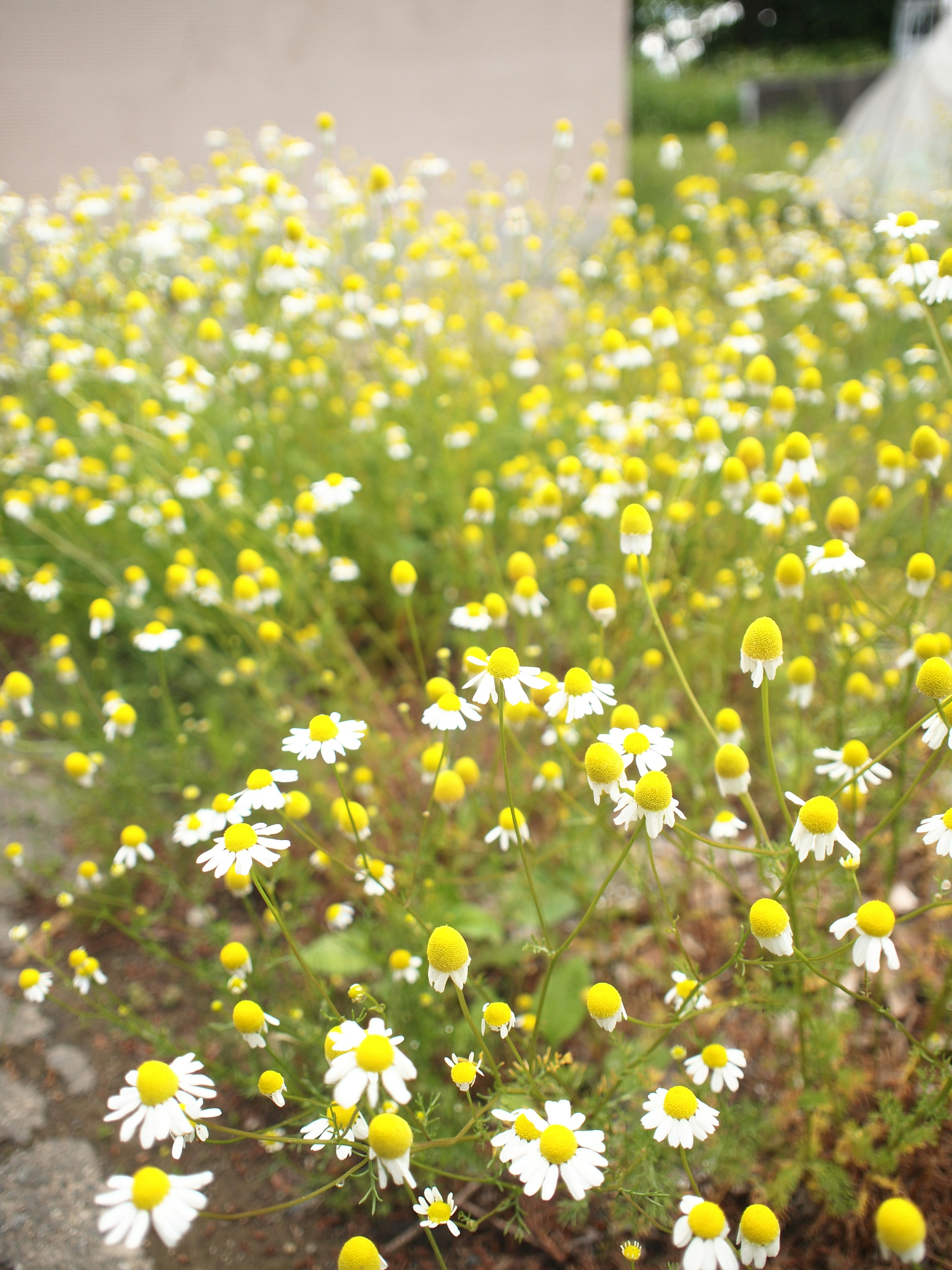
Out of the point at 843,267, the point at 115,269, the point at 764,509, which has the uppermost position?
the point at 115,269

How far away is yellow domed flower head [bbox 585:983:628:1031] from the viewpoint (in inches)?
44.4

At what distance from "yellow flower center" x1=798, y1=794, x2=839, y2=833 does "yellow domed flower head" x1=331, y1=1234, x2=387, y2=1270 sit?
782mm

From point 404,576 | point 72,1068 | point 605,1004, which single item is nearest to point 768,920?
point 605,1004

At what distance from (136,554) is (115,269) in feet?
6.35

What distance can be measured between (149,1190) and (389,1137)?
0.28 m

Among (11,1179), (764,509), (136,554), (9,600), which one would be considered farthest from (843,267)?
(11,1179)

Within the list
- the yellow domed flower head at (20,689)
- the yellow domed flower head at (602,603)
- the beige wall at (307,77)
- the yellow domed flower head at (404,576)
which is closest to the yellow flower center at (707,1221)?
the yellow domed flower head at (602,603)

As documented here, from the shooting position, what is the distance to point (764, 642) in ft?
3.91

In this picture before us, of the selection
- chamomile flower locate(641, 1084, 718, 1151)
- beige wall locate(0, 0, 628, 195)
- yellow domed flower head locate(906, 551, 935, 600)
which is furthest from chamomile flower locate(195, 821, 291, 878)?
beige wall locate(0, 0, 628, 195)

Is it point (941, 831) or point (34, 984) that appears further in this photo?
point (34, 984)

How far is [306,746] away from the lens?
4.59 feet

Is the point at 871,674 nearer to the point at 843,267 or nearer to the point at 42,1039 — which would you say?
the point at 843,267

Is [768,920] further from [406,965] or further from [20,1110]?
[20,1110]

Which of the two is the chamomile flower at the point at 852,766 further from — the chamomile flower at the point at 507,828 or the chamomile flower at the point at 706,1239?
the chamomile flower at the point at 706,1239
